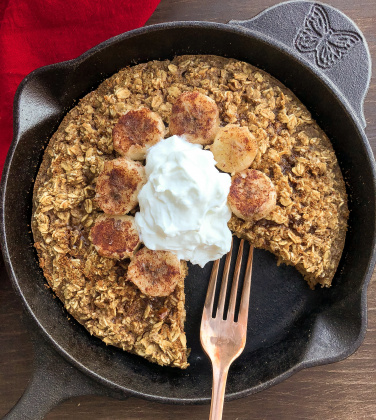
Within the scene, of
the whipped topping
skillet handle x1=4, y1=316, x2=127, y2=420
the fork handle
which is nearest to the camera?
the whipped topping

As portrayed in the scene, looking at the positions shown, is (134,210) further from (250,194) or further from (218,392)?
(218,392)

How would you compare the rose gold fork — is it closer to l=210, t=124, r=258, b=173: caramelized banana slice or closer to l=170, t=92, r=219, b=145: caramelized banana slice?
l=210, t=124, r=258, b=173: caramelized banana slice

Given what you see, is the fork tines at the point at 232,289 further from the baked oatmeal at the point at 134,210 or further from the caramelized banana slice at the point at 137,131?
the caramelized banana slice at the point at 137,131

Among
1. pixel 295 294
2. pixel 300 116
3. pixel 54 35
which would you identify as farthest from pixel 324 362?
pixel 54 35

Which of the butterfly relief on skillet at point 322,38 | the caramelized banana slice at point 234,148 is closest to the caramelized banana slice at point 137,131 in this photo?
the caramelized banana slice at point 234,148

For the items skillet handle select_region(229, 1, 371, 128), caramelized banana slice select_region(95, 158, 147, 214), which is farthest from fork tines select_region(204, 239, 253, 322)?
skillet handle select_region(229, 1, 371, 128)

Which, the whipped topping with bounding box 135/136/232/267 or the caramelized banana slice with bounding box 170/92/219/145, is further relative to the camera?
the caramelized banana slice with bounding box 170/92/219/145

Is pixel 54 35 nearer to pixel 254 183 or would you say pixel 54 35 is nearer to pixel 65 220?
pixel 65 220

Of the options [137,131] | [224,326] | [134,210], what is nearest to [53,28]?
[137,131]
